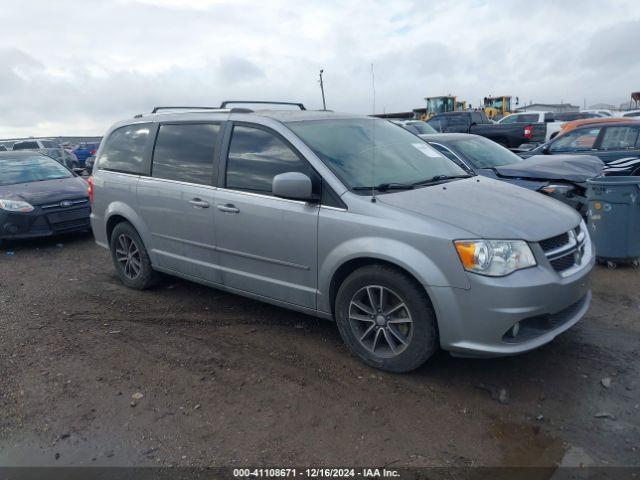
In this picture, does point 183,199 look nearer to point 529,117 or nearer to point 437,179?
point 437,179

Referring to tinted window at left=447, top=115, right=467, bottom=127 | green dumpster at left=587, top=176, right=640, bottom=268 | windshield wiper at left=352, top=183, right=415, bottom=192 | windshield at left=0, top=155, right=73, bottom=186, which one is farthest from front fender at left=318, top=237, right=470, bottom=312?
tinted window at left=447, top=115, right=467, bottom=127

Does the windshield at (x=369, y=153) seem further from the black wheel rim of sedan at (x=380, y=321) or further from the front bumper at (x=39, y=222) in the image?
the front bumper at (x=39, y=222)

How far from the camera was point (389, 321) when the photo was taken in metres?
3.75

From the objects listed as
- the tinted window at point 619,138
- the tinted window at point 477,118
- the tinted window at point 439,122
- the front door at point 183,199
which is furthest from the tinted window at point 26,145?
the tinted window at point 619,138

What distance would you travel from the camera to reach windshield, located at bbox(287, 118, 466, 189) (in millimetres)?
4125

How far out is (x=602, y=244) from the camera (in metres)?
6.08

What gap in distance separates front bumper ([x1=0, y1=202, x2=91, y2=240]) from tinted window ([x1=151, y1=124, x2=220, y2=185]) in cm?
374

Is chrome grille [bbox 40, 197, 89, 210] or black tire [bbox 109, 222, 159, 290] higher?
chrome grille [bbox 40, 197, 89, 210]

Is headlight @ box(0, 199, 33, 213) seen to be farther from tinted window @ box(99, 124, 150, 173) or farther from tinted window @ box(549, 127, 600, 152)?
tinted window @ box(549, 127, 600, 152)

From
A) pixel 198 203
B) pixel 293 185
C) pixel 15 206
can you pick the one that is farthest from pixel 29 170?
pixel 293 185

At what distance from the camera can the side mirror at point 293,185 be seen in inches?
153

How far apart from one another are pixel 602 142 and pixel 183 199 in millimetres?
7942

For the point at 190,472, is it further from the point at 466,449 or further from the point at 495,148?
the point at 495,148

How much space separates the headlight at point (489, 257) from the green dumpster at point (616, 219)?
129 inches
